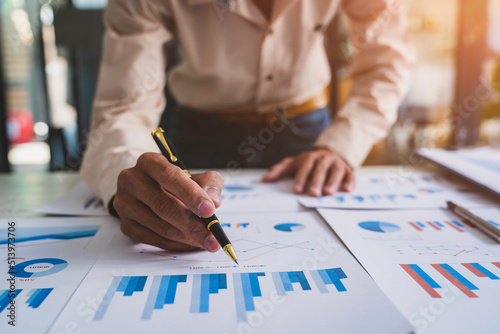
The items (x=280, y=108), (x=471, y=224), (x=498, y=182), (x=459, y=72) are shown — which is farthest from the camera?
(x=459, y=72)

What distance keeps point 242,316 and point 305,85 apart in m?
0.84

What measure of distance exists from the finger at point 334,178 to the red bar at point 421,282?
0.31 m

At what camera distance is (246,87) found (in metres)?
1.00

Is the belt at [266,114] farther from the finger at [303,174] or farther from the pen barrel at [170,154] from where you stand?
the pen barrel at [170,154]

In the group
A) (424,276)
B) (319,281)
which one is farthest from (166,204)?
(424,276)

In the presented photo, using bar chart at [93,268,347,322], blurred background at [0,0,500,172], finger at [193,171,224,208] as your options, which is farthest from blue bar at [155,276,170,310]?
blurred background at [0,0,500,172]

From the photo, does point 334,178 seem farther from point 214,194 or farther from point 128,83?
point 128,83

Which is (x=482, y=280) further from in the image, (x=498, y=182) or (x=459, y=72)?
(x=459, y=72)

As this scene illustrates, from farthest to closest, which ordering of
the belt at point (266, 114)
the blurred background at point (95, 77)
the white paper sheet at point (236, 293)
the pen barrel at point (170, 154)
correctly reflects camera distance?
the blurred background at point (95, 77) → the belt at point (266, 114) → the pen barrel at point (170, 154) → the white paper sheet at point (236, 293)

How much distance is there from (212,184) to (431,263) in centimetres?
29

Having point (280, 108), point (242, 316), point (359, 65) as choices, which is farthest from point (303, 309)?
point (359, 65)

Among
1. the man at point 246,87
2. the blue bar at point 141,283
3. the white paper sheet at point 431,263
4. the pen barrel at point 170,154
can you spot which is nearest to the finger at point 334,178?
the man at point 246,87

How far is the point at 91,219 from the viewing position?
2.08ft

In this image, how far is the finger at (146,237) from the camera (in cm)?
50
